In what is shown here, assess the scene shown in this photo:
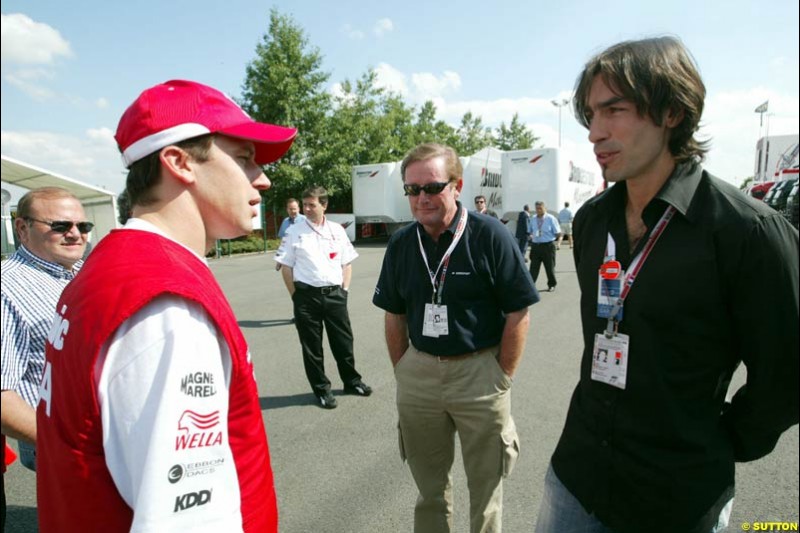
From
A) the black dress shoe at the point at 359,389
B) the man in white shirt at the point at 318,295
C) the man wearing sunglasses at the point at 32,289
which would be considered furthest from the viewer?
the black dress shoe at the point at 359,389

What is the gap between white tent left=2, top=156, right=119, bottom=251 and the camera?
10.8 metres

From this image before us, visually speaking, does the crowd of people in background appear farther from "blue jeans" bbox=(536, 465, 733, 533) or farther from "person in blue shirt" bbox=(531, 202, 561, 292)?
"person in blue shirt" bbox=(531, 202, 561, 292)

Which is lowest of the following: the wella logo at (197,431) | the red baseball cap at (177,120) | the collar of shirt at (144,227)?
the wella logo at (197,431)

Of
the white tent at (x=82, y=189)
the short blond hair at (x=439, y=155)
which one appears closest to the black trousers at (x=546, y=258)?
the short blond hair at (x=439, y=155)

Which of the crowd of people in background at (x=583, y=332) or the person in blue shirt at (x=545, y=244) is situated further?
the person in blue shirt at (x=545, y=244)

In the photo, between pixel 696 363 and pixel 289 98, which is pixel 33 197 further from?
pixel 289 98

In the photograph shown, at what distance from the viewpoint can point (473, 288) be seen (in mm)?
2561

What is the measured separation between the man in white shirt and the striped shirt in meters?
2.80

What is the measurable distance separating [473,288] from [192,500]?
185 centimetres

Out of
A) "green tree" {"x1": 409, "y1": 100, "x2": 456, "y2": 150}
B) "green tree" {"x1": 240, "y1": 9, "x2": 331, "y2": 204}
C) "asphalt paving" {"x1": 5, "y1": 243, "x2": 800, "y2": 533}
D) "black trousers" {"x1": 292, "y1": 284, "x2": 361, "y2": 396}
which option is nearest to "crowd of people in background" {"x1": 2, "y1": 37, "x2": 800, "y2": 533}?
"asphalt paving" {"x1": 5, "y1": 243, "x2": 800, "y2": 533}

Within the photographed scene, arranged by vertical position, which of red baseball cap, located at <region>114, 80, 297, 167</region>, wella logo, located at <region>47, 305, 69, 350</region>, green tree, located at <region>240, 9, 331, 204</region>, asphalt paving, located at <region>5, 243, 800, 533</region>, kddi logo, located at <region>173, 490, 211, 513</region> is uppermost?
green tree, located at <region>240, 9, 331, 204</region>

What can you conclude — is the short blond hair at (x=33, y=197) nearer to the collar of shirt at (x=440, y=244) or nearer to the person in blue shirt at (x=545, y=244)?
the collar of shirt at (x=440, y=244)

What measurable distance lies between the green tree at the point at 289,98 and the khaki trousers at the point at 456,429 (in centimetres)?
2396

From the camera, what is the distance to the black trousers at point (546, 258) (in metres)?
10.4
